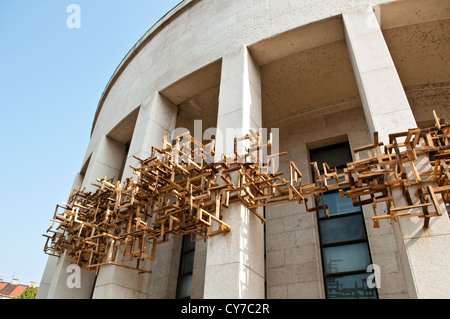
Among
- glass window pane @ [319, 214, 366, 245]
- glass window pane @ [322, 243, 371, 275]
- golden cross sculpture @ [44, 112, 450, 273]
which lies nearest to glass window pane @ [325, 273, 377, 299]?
glass window pane @ [322, 243, 371, 275]

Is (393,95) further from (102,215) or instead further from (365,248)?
(102,215)

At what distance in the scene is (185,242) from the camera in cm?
1446

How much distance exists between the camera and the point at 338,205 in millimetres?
11297

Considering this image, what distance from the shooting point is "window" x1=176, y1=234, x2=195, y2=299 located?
12955 mm

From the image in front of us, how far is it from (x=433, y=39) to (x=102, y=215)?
11.7 m

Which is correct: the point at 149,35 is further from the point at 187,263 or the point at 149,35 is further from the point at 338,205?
the point at 338,205

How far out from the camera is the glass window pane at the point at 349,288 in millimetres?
9484

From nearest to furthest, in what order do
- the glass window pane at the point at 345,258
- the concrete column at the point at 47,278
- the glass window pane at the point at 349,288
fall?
the glass window pane at the point at 349,288, the glass window pane at the point at 345,258, the concrete column at the point at 47,278

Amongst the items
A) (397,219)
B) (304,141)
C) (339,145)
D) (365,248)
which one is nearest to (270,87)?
(304,141)

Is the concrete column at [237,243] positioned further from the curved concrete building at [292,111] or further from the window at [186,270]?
the window at [186,270]

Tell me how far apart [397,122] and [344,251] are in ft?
15.9

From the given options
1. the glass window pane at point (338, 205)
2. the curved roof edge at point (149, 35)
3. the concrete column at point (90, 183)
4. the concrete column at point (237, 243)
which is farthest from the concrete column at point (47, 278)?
the glass window pane at point (338, 205)

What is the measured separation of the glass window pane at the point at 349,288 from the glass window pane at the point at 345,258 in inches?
9.3

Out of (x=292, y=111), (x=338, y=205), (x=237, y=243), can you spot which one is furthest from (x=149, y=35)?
(x=237, y=243)
